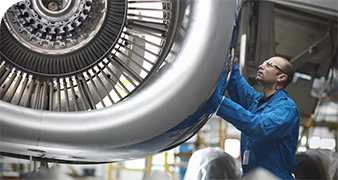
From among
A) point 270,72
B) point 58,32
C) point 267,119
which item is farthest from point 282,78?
point 58,32

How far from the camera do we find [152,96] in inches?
49.7

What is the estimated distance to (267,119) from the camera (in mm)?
1615

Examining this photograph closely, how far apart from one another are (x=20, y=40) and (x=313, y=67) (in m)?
1.89

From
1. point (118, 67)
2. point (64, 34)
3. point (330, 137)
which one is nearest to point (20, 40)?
point (64, 34)

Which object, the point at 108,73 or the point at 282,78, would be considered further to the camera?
the point at 282,78

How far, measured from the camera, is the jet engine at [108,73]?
1.26m

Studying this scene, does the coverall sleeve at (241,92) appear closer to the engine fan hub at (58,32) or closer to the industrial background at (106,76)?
the industrial background at (106,76)

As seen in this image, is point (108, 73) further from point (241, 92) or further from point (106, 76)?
point (241, 92)

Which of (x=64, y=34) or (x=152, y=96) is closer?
(x=152, y=96)

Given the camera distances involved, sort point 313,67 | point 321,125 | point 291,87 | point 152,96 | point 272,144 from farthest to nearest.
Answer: point 321,125 → point 313,67 → point 291,87 → point 272,144 → point 152,96

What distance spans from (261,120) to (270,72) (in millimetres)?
244

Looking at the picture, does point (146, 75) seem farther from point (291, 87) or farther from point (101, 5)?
point (291, 87)

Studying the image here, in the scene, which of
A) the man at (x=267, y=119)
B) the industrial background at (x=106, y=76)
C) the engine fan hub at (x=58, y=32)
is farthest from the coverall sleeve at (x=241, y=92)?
the engine fan hub at (x=58, y=32)

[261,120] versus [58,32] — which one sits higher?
[58,32]
